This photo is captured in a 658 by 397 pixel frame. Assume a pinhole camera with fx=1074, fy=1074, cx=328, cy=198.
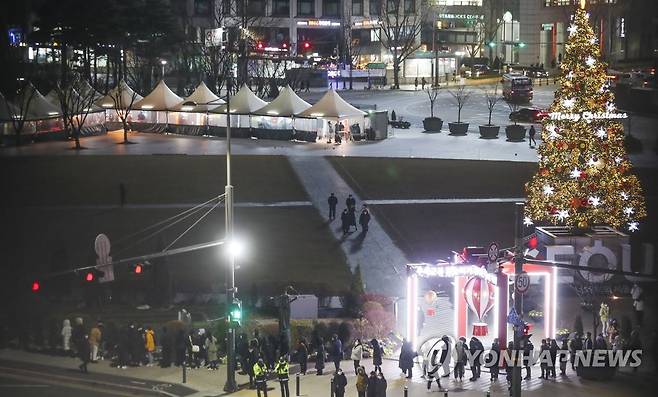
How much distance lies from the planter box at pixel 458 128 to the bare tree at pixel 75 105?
2258cm

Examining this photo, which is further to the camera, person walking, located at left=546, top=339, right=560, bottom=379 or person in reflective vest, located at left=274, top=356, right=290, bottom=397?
person walking, located at left=546, top=339, right=560, bottom=379

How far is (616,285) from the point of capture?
29.4 meters

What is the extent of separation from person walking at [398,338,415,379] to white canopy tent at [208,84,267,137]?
143 ft

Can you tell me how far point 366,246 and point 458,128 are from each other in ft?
106

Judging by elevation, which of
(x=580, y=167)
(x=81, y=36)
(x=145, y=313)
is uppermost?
(x=81, y=36)

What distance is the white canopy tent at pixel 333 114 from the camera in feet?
207

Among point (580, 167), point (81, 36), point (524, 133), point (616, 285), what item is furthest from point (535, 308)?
point (81, 36)

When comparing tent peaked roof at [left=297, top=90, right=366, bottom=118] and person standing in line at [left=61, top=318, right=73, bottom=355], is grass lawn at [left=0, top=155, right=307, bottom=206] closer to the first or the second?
tent peaked roof at [left=297, top=90, right=366, bottom=118]

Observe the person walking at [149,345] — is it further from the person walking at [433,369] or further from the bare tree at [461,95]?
the bare tree at [461,95]

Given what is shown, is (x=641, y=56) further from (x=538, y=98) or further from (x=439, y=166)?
(x=439, y=166)

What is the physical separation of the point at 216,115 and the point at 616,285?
4232 cm

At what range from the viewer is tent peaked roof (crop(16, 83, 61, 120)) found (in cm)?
6438

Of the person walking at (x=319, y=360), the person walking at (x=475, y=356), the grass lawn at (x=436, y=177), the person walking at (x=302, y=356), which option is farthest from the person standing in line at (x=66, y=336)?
the grass lawn at (x=436, y=177)

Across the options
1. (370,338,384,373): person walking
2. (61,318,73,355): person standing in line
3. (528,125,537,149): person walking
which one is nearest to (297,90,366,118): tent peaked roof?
(528,125,537,149): person walking
